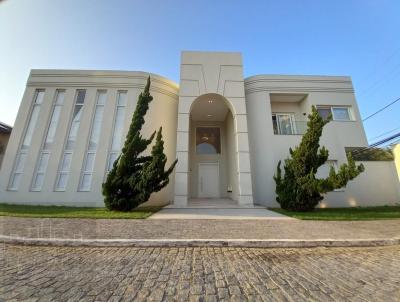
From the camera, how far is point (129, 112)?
35.7 feet

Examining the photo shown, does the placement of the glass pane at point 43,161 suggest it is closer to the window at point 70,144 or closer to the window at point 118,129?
the window at point 70,144

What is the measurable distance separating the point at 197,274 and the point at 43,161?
473 inches

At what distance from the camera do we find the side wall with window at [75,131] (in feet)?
31.6

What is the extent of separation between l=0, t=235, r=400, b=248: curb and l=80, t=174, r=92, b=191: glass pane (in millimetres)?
6335

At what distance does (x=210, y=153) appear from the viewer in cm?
1413

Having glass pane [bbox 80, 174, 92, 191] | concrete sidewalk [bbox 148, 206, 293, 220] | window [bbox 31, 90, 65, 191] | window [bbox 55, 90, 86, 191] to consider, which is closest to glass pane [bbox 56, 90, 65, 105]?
window [bbox 31, 90, 65, 191]

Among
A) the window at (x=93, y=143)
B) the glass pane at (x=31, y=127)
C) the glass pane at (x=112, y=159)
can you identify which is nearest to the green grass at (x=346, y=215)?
the glass pane at (x=112, y=159)

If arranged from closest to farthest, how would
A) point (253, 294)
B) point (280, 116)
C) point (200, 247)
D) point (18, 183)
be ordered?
point (253, 294)
point (200, 247)
point (18, 183)
point (280, 116)

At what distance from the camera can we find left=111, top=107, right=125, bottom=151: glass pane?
34.2 feet

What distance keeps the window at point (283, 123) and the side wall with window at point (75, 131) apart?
6959 mm

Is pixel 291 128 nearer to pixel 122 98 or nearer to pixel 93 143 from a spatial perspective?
pixel 122 98

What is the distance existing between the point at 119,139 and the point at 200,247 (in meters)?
8.96

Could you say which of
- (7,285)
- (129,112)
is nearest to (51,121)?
(129,112)

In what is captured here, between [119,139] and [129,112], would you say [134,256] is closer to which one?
[119,139]
